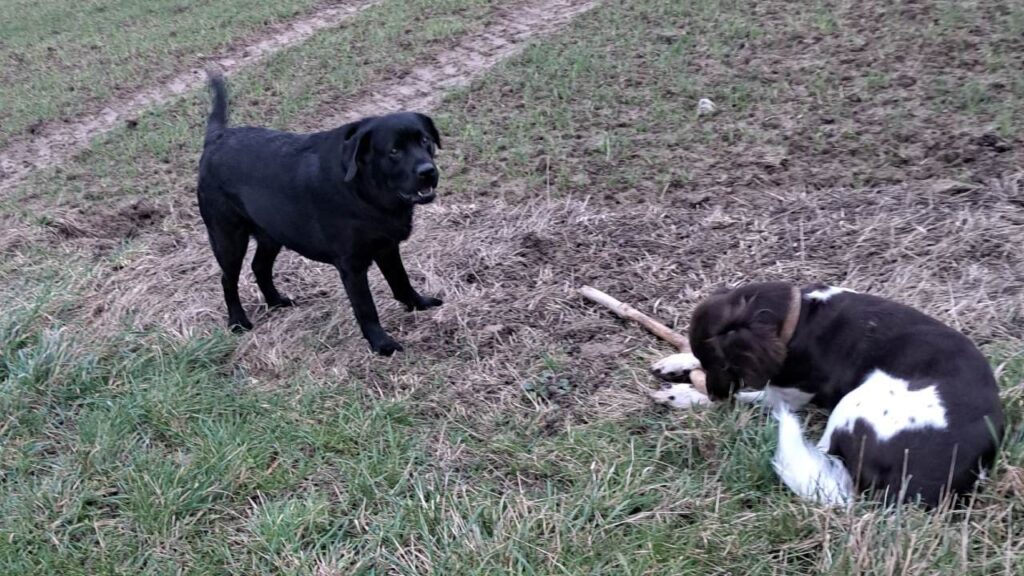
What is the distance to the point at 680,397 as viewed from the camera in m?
3.48

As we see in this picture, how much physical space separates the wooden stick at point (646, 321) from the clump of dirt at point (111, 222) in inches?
140

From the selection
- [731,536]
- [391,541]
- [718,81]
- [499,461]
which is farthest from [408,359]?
[718,81]

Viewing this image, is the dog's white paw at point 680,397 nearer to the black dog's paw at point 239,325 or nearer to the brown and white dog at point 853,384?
the brown and white dog at point 853,384

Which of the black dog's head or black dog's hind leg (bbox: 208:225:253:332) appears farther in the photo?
black dog's hind leg (bbox: 208:225:253:332)

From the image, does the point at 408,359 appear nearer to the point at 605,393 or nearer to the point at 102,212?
the point at 605,393

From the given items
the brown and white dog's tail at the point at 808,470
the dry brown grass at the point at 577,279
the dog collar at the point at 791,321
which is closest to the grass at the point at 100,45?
the dry brown grass at the point at 577,279

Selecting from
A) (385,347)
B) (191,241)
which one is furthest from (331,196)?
(191,241)

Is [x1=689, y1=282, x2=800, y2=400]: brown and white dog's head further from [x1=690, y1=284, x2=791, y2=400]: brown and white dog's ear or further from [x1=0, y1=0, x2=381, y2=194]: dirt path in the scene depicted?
[x1=0, y1=0, x2=381, y2=194]: dirt path

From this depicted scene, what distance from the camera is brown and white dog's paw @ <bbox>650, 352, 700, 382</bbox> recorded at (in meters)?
3.67

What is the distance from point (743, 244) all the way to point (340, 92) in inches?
195

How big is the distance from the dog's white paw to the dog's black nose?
1383 millimetres

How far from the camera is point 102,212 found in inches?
254

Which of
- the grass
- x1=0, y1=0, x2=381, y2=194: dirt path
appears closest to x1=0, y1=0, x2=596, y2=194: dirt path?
x1=0, y1=0, x2=381, y2=194: dirt path

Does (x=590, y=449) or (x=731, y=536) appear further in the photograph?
(x=590, y=449)
